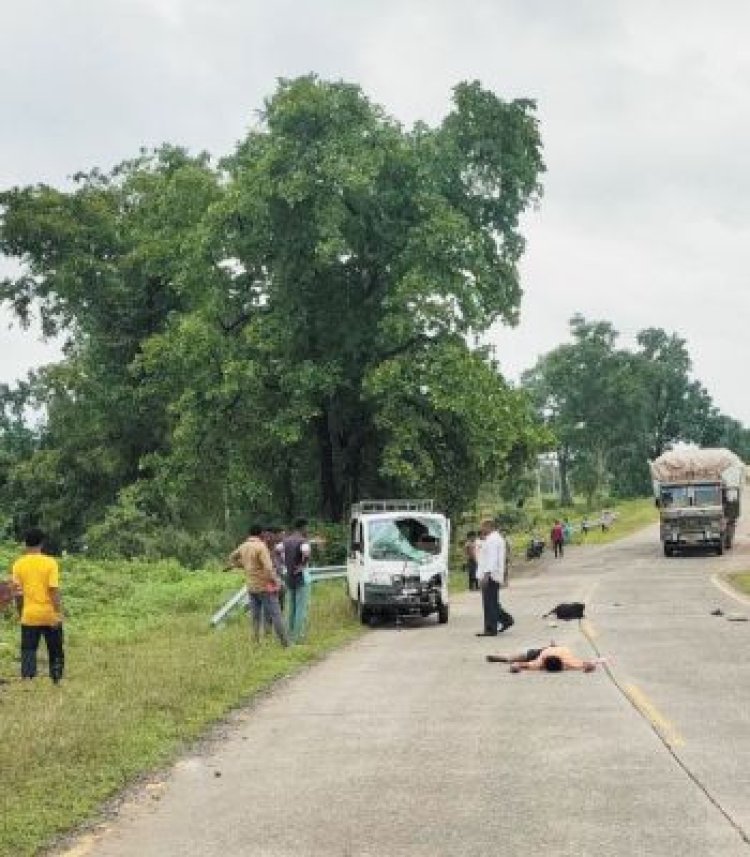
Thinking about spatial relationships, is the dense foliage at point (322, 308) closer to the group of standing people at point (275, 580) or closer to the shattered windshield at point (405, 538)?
the shattered windshield at point (405, 538)

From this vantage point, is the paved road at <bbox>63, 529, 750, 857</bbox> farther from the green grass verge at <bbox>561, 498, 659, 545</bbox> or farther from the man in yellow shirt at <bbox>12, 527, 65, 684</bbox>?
the green grass verge at <bbox>561, 498, 659, 545</bbox>

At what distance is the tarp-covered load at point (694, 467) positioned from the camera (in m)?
46.2

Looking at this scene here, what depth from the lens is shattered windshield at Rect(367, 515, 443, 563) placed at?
21.6 metres

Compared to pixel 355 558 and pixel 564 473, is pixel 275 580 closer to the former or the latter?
pixel 355 558

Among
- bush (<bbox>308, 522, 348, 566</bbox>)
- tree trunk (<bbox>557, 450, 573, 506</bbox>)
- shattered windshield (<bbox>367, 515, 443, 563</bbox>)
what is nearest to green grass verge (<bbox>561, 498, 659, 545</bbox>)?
tree trunk (<bbox>557, 450, 573, 506</bbox>)

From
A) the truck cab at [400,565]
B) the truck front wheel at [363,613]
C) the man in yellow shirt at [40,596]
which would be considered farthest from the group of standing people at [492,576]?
the man in yellow shirt at [40,596]

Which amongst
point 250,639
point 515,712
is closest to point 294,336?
point 250,639

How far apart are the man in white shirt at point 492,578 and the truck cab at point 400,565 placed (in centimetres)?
252

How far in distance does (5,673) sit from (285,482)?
27.6 metres

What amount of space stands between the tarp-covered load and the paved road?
31.3m

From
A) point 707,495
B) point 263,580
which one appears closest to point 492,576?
point 263,580

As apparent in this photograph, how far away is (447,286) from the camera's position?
121 feet

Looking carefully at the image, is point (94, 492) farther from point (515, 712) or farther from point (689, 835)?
point (689, 835)

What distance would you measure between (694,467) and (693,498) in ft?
4.15
